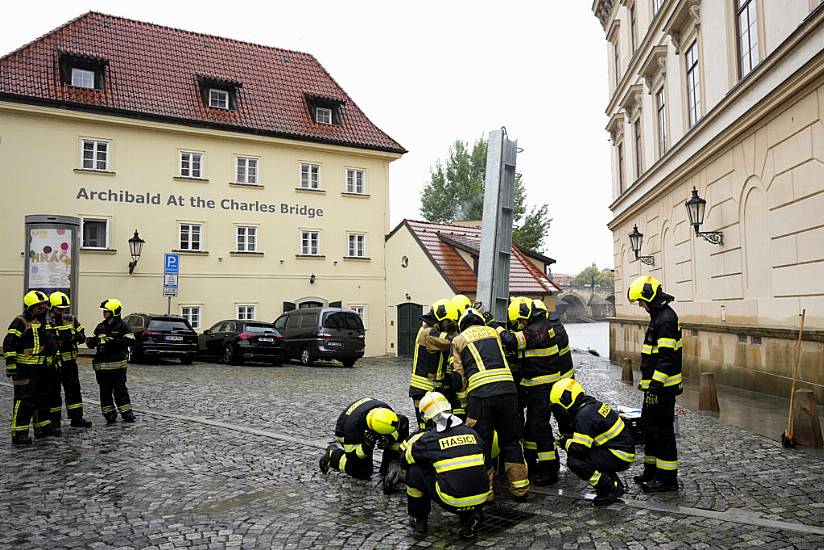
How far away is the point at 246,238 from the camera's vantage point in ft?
89.8

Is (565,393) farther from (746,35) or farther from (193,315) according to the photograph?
(193,315)

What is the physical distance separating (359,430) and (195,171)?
73.3 feet

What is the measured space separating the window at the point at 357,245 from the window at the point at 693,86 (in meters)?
16.0

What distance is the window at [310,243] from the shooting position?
28.5 meters

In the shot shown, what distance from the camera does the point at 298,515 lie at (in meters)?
5.56

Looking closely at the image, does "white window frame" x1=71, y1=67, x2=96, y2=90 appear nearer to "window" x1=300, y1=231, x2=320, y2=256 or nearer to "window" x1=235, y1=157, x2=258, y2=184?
"window" x1=235, y1=157, x2=258, y2=184

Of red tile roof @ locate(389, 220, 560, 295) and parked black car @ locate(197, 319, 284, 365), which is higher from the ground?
red tile roof @ locate(389, 220, 560, 295)

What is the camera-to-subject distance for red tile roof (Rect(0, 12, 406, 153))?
24.6 m

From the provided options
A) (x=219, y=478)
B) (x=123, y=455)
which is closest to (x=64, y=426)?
(x=123, y=455)

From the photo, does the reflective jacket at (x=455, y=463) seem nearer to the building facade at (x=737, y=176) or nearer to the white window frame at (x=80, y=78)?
the building facade at (x=737, y=176)

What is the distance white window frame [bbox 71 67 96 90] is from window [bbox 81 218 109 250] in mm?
5222

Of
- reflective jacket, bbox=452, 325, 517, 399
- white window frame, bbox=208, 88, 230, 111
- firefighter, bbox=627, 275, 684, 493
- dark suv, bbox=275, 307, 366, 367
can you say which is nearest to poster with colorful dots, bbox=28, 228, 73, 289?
dark suv, bbox=275, 307, 366, 367

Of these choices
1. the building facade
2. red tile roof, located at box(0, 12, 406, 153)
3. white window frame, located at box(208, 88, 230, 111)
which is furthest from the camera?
white window frame, located at box(208, 88, 230, 111)

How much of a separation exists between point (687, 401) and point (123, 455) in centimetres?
947
